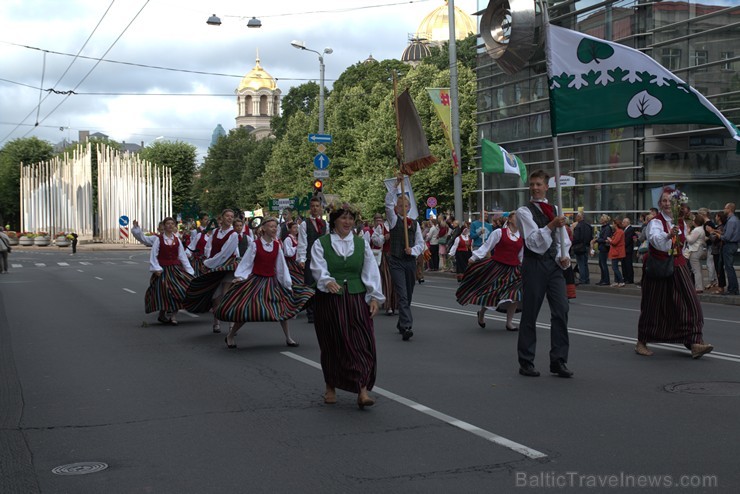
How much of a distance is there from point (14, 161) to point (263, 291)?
97.3m

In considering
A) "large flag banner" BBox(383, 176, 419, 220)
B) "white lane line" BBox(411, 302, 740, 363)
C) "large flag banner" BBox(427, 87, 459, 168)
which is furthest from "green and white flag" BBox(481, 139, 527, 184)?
"large flag banner" BBox(383, 176, 419, 220)

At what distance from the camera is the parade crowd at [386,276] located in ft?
25.2

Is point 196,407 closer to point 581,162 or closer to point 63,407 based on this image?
point 63,407

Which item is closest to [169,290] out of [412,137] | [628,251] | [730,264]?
[412,137]

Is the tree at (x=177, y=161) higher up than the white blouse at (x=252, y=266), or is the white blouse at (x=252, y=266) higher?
the tree at (x=177, y=161)

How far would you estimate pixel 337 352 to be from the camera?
24.9ft

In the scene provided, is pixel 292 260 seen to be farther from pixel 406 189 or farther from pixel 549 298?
pixel 549 298

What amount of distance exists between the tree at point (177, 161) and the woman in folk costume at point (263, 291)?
88534 millimetres

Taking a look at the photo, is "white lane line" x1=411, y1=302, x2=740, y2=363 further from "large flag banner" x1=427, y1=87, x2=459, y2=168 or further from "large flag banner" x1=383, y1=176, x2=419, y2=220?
"large flag banner" x1=427, y1=87, x2=459, y2=168

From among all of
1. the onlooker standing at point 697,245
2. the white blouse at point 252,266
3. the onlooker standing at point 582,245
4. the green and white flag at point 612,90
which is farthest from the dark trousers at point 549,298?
the onlooker standing at point 582,245

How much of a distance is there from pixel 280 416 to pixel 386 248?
8435 millimetres

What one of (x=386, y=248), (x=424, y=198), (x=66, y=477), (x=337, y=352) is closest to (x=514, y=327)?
(x=386, y=248)

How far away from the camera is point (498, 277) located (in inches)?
504

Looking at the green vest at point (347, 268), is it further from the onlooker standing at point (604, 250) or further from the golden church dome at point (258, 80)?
the golden church dome at point (258, 80)
